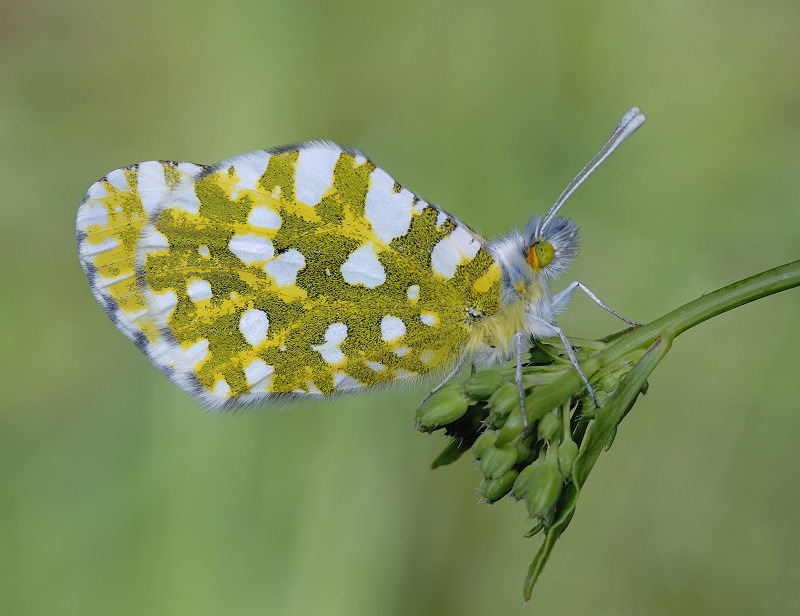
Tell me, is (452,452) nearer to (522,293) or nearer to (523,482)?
(523,482)

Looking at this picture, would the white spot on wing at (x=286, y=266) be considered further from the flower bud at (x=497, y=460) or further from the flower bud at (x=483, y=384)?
the flower bud at (x=497, y=460)

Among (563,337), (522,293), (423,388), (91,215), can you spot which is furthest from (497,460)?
(423,388)

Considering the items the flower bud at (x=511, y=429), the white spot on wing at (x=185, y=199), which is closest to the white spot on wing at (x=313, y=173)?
the white spot on wing at (x=185, y=199)

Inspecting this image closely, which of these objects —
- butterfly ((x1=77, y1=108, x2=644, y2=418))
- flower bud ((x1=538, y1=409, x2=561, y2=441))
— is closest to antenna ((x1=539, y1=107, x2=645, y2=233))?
butterfly ((x1=77, y1=108, x2=644, y2=418))

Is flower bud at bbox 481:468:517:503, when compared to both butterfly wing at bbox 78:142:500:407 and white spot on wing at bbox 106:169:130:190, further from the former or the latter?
white spot on wing at bbox 106:169:130:190

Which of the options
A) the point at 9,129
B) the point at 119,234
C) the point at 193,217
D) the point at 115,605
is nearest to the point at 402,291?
the point at 193,217

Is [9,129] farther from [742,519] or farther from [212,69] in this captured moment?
[742,519]

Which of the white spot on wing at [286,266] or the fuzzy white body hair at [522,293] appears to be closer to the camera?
the fuzzy white body hair at [522,293]
